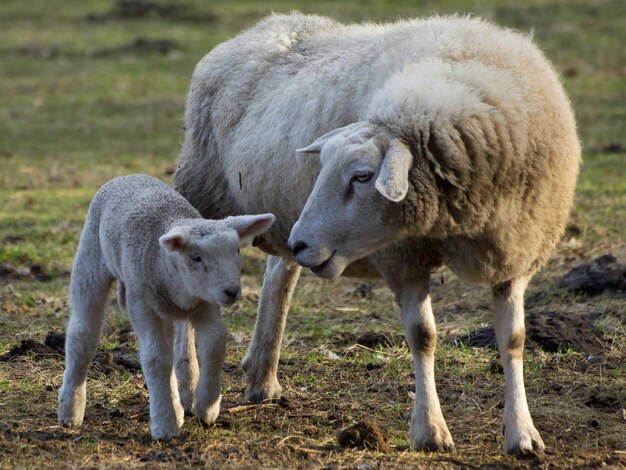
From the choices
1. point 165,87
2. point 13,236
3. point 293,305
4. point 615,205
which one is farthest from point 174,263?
point 165,87

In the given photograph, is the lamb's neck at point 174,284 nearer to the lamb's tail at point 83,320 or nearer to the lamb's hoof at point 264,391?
the lamb's tail at point 83,320

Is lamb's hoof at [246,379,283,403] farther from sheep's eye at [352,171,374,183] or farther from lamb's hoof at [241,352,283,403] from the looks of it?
sheep's eye at [352,171,374,183]

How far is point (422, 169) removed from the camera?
4508 mm

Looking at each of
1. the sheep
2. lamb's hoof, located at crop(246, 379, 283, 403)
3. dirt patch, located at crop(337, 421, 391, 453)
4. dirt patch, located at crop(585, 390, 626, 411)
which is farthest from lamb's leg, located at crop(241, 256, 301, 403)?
dirt patch, located at crop(585, 390, 626, 411)

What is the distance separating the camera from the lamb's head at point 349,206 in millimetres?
4492

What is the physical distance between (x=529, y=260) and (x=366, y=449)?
42.8 inches

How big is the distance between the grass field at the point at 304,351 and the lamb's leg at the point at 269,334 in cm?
14

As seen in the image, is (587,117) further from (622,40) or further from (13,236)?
(13,236)

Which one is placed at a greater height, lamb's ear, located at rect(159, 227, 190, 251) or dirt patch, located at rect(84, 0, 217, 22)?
lamb's ear, located at rect(159, 227, 190, 251)

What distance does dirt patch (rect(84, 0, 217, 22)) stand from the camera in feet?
65.5

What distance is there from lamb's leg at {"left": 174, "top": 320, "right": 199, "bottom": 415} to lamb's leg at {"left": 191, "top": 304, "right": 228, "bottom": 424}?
448 mm

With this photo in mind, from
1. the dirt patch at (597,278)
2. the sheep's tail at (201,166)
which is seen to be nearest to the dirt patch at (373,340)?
the sheep's tail at (201,166)

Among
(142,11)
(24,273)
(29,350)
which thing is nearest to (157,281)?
(29,350)

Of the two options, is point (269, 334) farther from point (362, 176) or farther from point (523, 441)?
point (362, 176)
